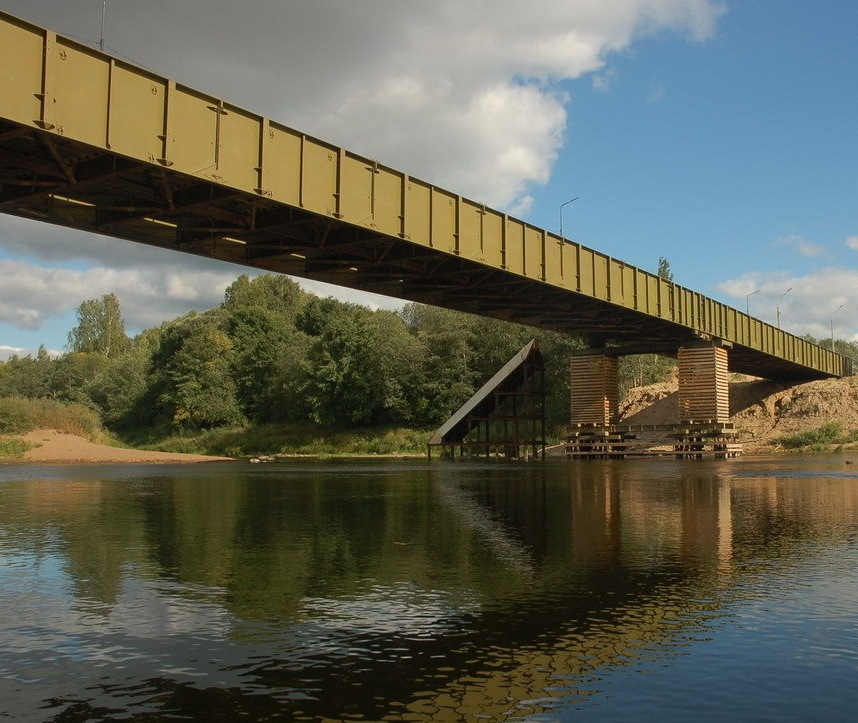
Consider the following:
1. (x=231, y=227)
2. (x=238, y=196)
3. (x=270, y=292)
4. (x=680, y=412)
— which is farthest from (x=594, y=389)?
(x=270, y=292)

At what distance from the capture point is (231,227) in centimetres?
3019

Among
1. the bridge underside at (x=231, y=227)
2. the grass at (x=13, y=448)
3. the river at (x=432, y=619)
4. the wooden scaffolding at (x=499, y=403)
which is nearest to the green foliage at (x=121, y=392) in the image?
the grass at (x=13, y=448)

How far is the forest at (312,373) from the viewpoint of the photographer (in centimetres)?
7900

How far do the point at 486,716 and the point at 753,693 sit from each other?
6.03 ft

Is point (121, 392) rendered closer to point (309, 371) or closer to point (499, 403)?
point (309, 371)

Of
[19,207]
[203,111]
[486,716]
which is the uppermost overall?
[203,111]

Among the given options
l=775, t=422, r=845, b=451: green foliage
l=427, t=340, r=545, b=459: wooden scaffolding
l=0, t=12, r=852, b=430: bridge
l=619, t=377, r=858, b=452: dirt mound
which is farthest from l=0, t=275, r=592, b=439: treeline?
l=0, t=12, r=852, b=430: bridge

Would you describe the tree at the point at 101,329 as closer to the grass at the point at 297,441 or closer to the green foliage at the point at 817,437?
the grass at the point at 297,441

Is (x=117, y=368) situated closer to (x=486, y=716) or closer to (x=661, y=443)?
(x=661, y=443)

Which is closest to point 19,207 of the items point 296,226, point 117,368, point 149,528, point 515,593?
point 296,226

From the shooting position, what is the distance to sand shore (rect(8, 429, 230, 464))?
6117 cm

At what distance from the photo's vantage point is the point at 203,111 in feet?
79.3

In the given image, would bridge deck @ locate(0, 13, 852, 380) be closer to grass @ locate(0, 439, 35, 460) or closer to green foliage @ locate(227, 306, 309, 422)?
grass @ locate(0, 439, 35, 460)

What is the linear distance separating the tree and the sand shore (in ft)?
305
